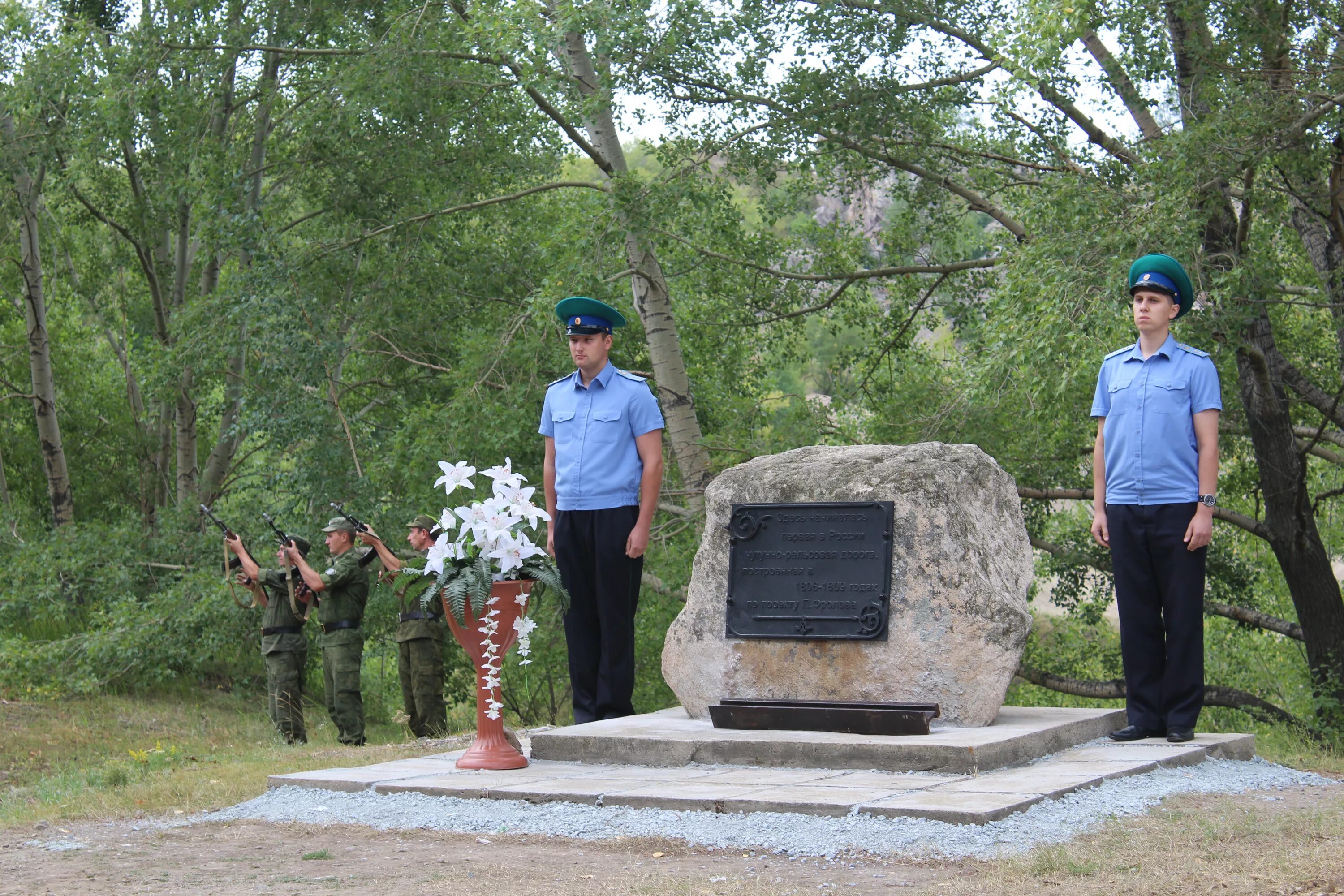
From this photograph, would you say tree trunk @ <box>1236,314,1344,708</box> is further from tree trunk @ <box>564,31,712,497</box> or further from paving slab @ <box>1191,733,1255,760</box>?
paving slab @ <box>1191,733,1255,760</box>

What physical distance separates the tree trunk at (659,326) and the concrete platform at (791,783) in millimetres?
6736

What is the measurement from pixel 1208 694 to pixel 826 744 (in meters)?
8.21

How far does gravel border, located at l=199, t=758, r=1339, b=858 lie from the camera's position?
4129mm

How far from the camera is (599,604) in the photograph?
635 centimetres

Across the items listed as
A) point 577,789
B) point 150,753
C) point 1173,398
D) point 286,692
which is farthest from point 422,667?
point 1173,398

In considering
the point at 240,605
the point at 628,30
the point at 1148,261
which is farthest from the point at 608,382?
the point at 240,605

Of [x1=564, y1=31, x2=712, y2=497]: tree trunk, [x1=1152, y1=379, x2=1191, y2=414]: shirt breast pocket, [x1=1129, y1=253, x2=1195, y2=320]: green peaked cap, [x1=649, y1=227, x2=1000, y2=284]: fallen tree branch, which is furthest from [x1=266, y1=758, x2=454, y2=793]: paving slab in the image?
[x1=649, y1=227, x2=1000, y2=284]: fallen tree branch

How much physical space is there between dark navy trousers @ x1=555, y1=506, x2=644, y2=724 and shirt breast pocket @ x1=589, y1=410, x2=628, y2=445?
323 millimetres

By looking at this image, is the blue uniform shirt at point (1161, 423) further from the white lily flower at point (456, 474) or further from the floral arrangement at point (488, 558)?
the white lily flower at point (456, 474)

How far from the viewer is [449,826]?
15.6ft

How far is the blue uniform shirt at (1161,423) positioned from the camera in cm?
566

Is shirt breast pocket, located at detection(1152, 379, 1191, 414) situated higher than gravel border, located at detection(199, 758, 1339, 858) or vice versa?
shirt breast pocket, located at detection(1152, 379, 1191, 414)

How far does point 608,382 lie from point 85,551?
11.9m

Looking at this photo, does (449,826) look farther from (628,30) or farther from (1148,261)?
(628,30)
